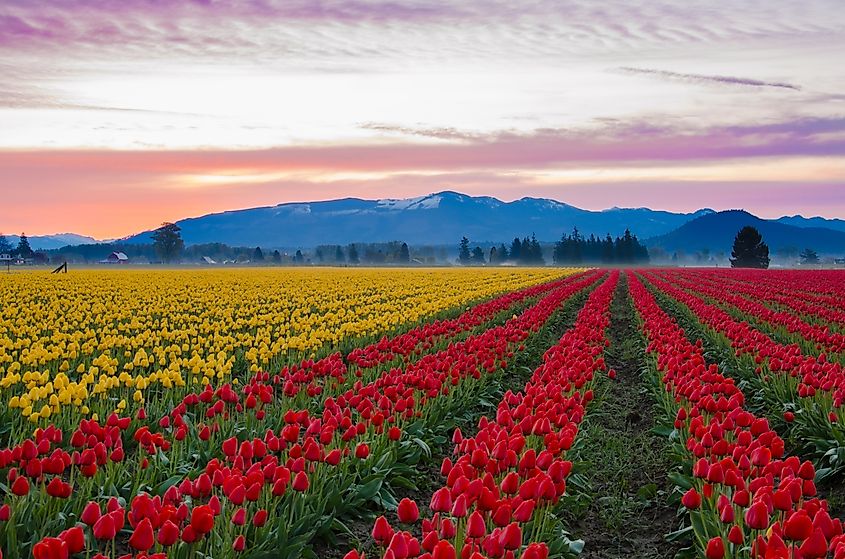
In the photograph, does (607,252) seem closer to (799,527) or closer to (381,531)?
(799,527)

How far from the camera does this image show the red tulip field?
446 cm

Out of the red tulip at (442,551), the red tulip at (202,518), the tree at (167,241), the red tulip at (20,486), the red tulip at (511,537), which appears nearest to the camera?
the red tulip at (442,551)

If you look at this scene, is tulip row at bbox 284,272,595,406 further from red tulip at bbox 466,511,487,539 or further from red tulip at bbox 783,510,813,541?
red tulip at bbox 783,510,813,541

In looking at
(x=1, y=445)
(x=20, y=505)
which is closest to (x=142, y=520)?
(x=20, y=505)

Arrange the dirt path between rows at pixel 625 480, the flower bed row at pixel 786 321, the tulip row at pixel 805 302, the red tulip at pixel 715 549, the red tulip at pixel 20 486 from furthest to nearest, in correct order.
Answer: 1. the tulip row at pixel 805 302
2. the flower bed row at pixel 786 321
3. the dirt path between rows at pixel 625 480
4. the red tulip at pixel 20 486
5. the red tulip at pixel 715 549

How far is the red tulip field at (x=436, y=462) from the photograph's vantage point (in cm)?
446

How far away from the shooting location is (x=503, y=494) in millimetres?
5953

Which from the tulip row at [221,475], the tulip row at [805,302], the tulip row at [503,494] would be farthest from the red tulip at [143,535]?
the tulip row at [805,302]

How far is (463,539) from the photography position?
4.84 meters

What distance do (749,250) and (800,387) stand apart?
102 metres

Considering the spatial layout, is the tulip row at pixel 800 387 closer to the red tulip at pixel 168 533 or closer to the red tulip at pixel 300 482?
the red tulip at pixel 300 482

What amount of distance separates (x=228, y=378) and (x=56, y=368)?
9.46 ft

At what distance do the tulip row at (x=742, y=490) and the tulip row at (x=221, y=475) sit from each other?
8.27ft

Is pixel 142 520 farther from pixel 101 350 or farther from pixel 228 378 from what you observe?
pixel 101 350
